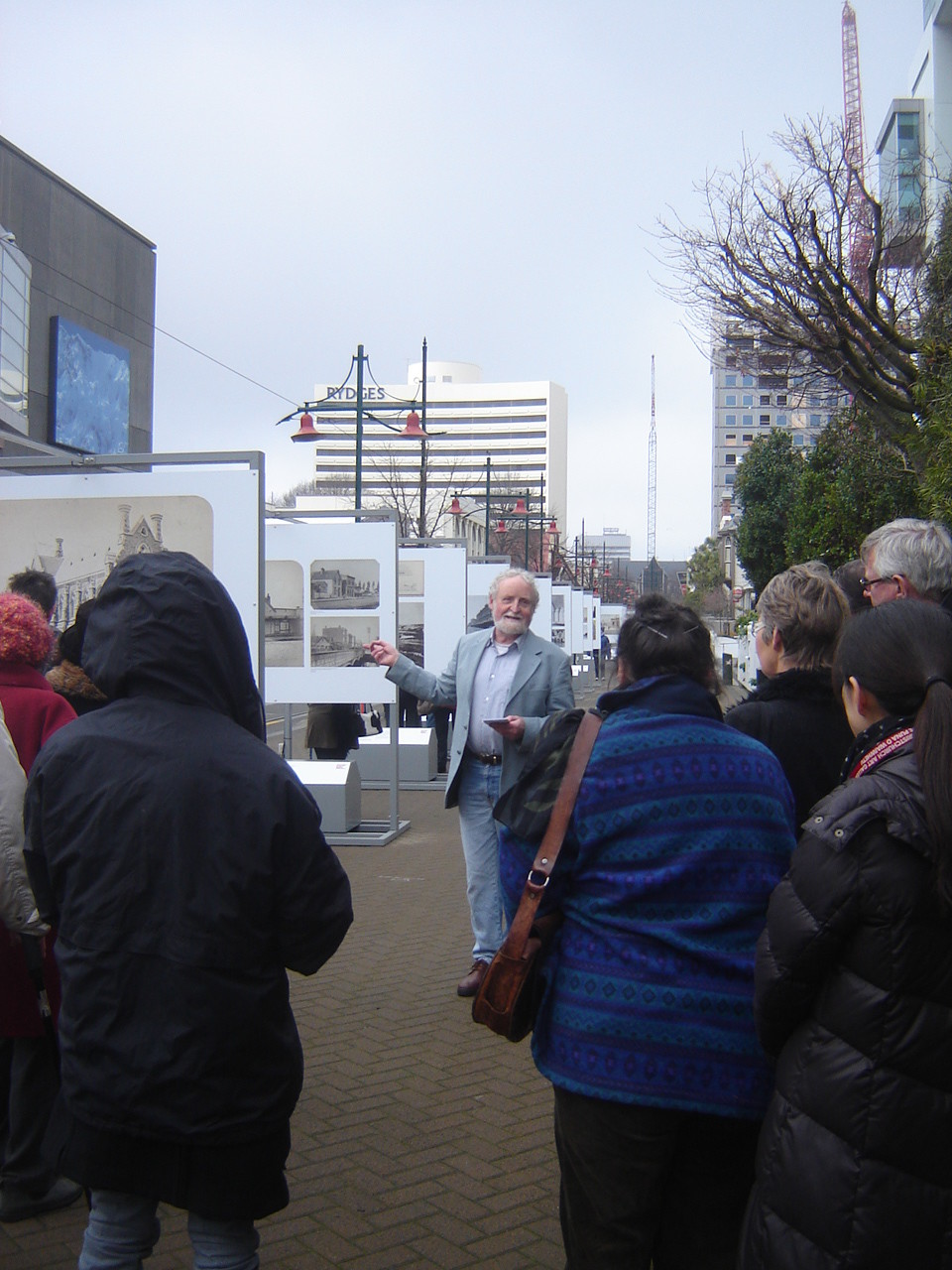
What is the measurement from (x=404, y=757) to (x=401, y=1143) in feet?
34.1

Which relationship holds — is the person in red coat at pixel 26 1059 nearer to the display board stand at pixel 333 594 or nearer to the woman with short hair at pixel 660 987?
the woman with short hair at pixel 660 987

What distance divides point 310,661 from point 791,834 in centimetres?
740

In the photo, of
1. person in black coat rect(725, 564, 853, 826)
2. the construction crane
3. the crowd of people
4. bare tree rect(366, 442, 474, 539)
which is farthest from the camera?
bare tree rect(366, 442, 474, 539)

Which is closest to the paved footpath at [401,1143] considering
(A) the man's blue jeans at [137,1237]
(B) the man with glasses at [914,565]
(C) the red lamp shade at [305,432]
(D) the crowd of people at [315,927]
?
(A) the man's blue jeans at [137,1237]

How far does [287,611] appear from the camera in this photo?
9727 millimetres

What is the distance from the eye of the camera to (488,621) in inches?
307

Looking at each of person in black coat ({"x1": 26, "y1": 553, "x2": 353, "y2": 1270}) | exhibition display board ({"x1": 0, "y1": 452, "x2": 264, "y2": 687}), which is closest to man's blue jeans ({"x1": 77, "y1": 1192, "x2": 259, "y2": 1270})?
person in black coat ({"x1": 26, "y1": 553, "x2": 353, "y2": 1270})

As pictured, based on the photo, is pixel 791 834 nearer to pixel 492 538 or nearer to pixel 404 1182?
pixel 404 1182

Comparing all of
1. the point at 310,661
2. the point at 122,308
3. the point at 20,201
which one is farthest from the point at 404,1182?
the point at 122,308

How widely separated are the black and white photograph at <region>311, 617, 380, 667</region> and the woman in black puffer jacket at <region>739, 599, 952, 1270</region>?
7.67m

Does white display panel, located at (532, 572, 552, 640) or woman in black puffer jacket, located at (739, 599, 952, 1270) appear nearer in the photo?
woman in black puffer jacket, located at (739, 599, 952, 1270)

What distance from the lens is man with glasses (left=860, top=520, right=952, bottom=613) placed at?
4.12 metres

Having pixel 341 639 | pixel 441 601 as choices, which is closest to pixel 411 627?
pixel 441 601

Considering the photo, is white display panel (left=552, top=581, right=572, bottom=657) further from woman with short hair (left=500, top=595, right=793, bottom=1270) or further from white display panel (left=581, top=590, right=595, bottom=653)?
woman with short hair (left=500, top=595, right=793, bottom=1270)
